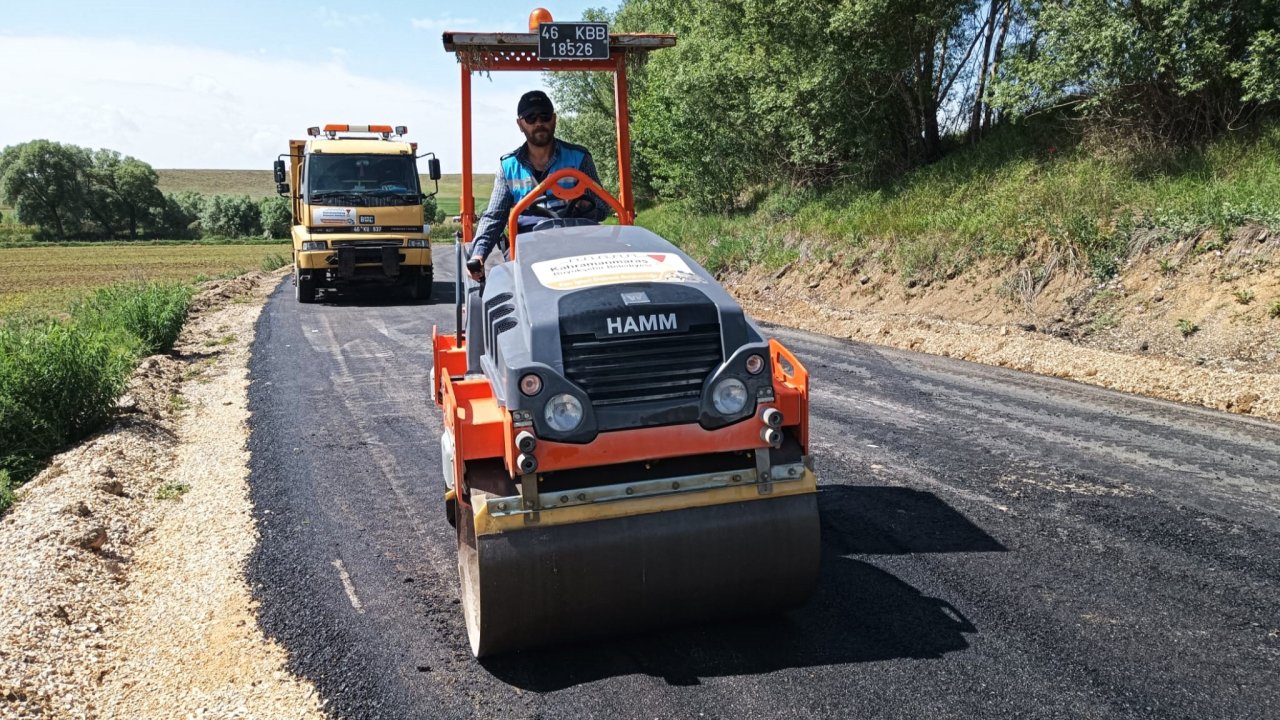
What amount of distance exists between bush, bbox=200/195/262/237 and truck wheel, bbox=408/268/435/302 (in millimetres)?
52921

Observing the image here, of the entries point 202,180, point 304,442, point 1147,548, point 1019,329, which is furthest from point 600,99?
point 202,180

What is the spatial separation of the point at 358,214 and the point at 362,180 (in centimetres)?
66

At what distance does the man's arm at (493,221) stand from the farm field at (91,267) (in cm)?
1975

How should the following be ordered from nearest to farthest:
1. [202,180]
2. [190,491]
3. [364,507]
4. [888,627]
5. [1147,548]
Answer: [888,627]
[1147,548]
[364,507]
[190,491]
[202,180]

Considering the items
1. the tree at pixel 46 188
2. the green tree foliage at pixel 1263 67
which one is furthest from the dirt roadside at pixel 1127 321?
the tree at pixel 46 188

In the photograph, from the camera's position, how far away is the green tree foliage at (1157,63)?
32.9ft

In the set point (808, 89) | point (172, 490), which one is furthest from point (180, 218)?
point (172, 490)

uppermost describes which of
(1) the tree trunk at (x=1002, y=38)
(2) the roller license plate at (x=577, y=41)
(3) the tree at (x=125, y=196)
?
(3) the tree at (x=125, y=196)

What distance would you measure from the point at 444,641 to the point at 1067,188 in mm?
11133

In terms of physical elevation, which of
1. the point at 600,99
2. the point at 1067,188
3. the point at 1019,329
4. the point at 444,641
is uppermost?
the point at 600,99

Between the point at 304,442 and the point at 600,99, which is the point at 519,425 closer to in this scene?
the point at 304,442

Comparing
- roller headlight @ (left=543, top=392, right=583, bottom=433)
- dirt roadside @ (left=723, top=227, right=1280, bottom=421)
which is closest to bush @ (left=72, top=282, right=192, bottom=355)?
dirt roadside @ (left=723, top=227, right=1280, bottom=421)

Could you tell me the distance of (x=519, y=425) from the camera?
3.47 meters

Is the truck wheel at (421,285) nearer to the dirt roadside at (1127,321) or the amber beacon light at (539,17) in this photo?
the dirt roadside at (1127,321)
